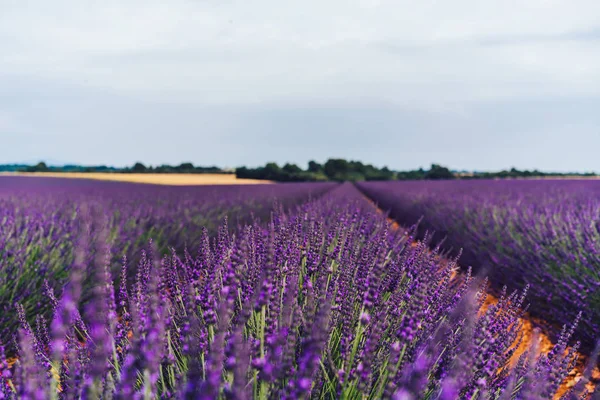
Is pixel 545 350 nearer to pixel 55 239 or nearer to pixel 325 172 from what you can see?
pixel 55 239

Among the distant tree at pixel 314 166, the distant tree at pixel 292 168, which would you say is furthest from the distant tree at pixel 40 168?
the distant tree at pixel 314 166

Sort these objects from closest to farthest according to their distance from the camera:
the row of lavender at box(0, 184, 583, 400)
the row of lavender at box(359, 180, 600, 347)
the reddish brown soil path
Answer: the row of lavender at box(0, 184, 583, 400), the reddish brown soil path, the row of lavender at box(359, 180, 600, 347)

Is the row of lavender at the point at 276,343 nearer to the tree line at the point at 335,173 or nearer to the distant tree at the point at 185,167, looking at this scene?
the tree line at the point at 335,173

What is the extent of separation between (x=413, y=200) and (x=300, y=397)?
36.6 ft

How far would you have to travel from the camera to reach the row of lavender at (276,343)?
872 mm

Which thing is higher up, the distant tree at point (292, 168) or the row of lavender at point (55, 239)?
the distant tree at point (292, 168)

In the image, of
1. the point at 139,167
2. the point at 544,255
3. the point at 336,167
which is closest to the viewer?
the point at 544,255

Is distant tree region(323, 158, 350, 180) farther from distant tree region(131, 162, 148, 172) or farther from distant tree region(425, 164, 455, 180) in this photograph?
distant tree region(131, 162, 148, 172)

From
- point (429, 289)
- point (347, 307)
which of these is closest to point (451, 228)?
point (429, 289)

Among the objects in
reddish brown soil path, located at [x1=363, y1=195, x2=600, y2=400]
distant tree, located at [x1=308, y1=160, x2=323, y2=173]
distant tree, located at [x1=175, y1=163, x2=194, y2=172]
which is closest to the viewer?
reddish brown soil path, located at [x1=363, y1=195, x2=600, y2=400]

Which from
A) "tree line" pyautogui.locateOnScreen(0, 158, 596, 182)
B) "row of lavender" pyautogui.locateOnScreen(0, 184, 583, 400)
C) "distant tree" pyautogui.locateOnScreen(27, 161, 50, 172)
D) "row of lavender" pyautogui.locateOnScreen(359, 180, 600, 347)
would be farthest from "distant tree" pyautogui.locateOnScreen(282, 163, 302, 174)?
"row of lavender" pyautogui.locateOnScreen(0, 184, 583, 400)

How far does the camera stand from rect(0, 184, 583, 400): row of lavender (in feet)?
2.86

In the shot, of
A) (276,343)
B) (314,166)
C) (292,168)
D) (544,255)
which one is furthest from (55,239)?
(314,166)

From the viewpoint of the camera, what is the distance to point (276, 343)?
88 centimetres
